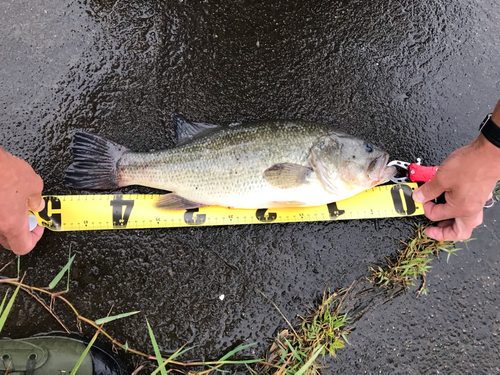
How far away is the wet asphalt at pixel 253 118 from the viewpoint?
3.01 meters

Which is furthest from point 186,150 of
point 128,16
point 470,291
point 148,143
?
point 470,291

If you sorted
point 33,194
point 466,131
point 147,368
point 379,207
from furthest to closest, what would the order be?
point 466,131 < point 379,207 < point 147,368 < point 33,194

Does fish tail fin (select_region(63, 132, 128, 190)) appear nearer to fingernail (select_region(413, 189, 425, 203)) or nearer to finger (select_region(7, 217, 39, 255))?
finger (select_region(7, 217, 39, 255))

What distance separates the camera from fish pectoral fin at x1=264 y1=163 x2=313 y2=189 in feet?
9.16

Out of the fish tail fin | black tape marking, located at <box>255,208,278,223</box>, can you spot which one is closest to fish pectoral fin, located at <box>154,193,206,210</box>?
the fish tail fin

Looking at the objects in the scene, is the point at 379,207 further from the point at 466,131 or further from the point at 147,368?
the point at 147,368

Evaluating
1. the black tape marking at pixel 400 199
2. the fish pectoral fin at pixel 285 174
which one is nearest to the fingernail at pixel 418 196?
the black tape marking at pixel 400 199

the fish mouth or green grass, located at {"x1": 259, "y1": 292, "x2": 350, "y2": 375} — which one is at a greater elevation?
the fish mouth

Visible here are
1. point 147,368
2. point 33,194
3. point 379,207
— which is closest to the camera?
point 33,194

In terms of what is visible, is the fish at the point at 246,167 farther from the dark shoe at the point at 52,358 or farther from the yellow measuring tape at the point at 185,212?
the dark shoe at the point at 52,358

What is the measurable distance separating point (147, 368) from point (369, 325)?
7.44ft

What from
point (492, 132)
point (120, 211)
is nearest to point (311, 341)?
point (120, 211)

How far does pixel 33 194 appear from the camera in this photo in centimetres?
257

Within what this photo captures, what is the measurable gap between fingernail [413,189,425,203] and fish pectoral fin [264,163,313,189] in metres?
1.12
